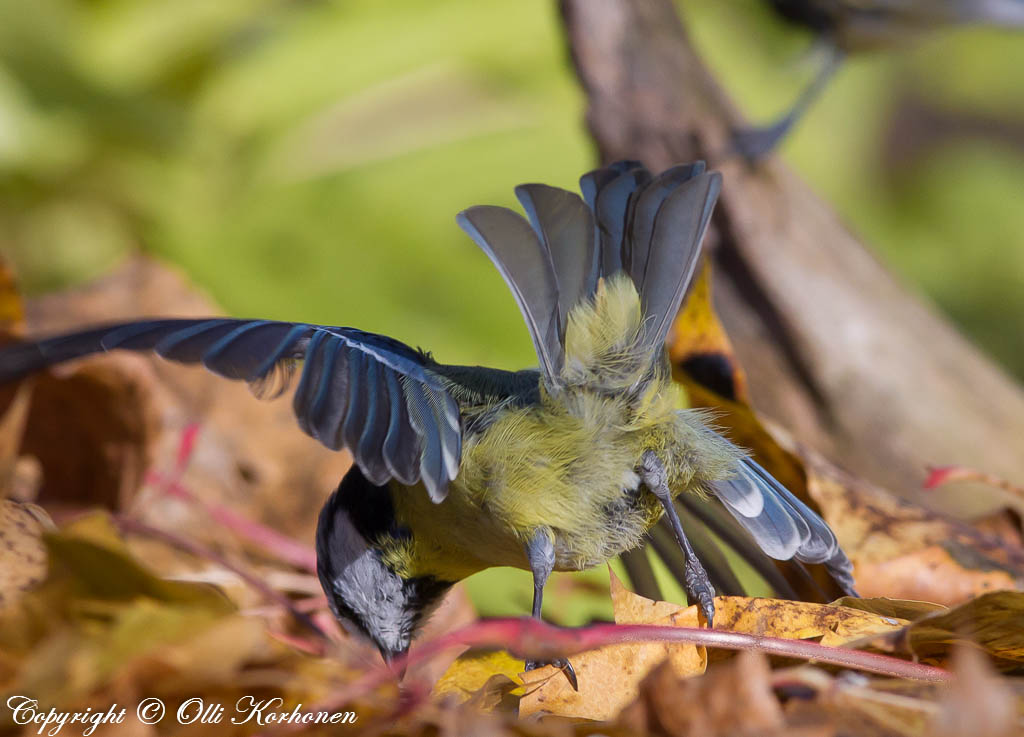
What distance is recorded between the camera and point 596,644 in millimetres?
514

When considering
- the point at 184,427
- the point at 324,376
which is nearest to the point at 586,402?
the point at 324,376

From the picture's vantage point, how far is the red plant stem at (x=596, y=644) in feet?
1.59

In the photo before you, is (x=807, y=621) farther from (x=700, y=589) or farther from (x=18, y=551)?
(x=18, y=551)

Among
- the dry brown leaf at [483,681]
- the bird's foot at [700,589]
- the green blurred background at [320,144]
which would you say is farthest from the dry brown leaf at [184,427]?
the bird's foot at [700,589]

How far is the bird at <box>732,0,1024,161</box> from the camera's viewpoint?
165cm

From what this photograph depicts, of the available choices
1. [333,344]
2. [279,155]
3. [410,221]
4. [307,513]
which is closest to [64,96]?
[279,155]

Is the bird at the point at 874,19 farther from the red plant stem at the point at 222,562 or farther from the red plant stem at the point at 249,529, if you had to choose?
the red plant stem at the point at 222,562

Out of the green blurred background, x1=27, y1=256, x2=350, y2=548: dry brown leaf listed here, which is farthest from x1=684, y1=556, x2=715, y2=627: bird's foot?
the green blurred background

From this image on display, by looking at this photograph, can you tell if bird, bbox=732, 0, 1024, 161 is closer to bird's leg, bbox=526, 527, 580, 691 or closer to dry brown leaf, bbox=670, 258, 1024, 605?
dry brown leaf, bbox=670, 258, 1024, 605

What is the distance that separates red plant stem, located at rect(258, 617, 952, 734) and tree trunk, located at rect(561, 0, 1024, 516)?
70 centimetres

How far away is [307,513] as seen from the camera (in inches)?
44.7

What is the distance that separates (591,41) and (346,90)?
0.87 metres

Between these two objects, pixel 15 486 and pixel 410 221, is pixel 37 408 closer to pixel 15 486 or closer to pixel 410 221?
pixel 15 486

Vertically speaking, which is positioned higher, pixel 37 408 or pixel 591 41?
pixel 591 41
